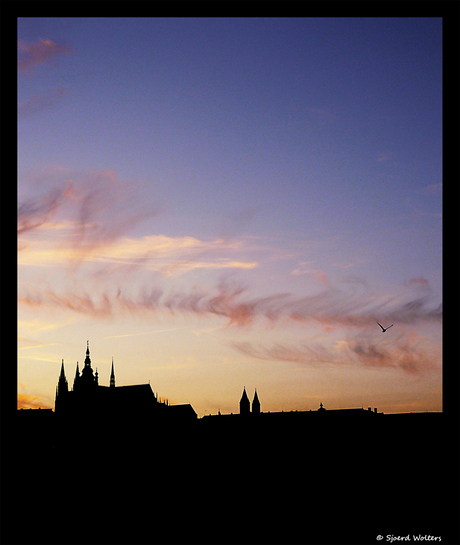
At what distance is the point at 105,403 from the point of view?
4508 inches

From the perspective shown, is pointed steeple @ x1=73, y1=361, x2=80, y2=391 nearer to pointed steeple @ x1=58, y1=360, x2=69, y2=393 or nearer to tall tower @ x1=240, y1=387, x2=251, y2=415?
pointed steeple @ x1=58, y1=360, x2=69, y2=393

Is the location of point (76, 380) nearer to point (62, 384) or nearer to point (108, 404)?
point (62, 384)

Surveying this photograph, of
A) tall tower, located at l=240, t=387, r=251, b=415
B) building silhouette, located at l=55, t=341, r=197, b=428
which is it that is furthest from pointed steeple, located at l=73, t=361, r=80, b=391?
tall tower, located at l=240, t=387, r=251, b=415

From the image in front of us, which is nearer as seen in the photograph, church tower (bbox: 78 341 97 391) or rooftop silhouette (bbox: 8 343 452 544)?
rooftop silhouette (bbox: 8 343 452 544)

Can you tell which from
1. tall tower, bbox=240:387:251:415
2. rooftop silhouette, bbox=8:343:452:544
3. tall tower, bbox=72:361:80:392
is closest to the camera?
rooftop silhouette, bbox=8:343:452:544

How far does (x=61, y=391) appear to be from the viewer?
388 ft

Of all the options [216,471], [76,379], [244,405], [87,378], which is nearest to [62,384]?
[76,379]

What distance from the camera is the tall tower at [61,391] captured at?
117 m

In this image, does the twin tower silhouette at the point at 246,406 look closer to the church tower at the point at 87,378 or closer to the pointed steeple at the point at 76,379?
the church tower at the point at 87,378

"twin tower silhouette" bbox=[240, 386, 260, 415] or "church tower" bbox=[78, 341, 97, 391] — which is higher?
"church tower" bbox=[78, 341, 97, 391]

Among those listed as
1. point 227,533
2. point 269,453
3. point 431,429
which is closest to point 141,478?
point 269,453

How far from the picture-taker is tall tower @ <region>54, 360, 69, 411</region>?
117 meters

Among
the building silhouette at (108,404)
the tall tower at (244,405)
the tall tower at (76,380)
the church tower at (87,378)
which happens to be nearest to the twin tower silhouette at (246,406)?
the tall tower at (244,405)
